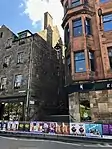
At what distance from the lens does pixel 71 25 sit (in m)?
19.8

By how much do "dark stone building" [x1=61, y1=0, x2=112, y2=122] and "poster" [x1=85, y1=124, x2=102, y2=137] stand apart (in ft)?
6.25

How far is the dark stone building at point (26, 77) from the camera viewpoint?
2220 centimetres

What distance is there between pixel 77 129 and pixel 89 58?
7006 millimetres

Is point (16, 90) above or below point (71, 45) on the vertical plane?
below

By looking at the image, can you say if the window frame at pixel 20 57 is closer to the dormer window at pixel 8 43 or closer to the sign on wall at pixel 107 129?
the dormer window at pixel 8 43

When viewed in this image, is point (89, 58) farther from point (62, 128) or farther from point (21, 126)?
point (21, 126)

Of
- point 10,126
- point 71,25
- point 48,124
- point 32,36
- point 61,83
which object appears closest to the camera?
point 48,124

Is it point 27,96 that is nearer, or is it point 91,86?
point 91,86

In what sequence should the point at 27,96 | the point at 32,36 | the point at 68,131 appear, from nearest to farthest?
the point at 68,131 < the point at 27,96 < the point at 32,36

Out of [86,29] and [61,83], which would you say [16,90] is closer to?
[61,83]

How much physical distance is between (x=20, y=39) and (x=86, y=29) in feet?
35.5

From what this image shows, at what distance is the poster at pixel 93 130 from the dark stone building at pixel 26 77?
915cm

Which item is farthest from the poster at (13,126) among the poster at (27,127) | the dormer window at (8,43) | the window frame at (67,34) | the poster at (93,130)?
the dormer window at (8,43)

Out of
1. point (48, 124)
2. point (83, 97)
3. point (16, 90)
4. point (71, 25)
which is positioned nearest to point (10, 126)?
point (48, 124)
